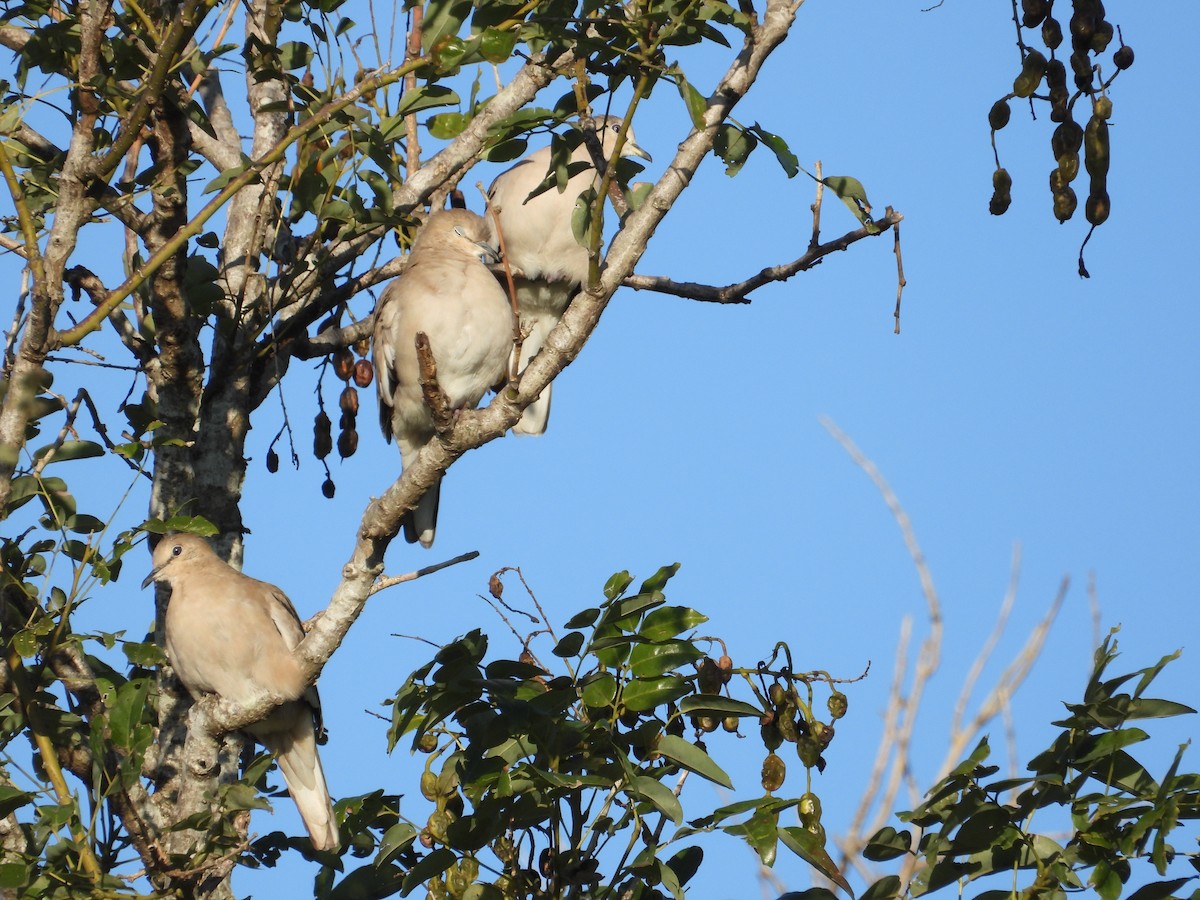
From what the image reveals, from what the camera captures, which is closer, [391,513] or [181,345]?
[391,513]

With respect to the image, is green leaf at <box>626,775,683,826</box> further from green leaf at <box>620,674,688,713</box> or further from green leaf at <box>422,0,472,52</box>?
green leaf at <box>422,0,472,52</box>

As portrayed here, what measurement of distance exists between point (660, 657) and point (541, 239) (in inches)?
110

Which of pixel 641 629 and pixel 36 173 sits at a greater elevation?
pixel 36 173

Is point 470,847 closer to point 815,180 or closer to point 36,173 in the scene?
point 815,180

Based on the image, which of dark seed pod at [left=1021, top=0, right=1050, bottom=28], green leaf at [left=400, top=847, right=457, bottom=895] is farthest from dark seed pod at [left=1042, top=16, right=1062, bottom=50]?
green leaf at [left=400, top=847, right=457, bottom=895]

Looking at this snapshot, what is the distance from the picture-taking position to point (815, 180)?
10.6 ft

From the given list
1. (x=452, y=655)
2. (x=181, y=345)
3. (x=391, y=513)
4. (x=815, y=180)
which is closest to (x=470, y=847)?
(x=452, y=655)

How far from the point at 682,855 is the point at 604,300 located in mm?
1168

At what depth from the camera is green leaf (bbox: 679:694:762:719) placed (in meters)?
2.77

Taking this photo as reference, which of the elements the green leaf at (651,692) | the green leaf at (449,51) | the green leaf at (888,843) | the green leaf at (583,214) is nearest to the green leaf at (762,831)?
the green leaf at (888,843)

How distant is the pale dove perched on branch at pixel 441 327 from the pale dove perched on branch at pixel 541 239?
22 centimetres

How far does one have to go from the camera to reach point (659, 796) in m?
2.61

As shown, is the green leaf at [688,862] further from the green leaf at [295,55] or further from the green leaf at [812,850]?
the green leaf at [295,55]

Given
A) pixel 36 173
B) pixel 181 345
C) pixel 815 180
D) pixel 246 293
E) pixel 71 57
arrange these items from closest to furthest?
A: pixel 815 180 < pixel 71 57 < pixel 36 173 < pixel 181 345 < pixel 246 293
